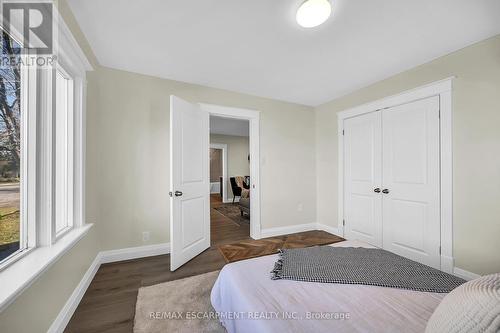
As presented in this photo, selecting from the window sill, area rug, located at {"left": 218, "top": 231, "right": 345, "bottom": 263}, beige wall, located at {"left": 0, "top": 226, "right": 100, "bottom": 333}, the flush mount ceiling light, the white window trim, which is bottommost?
area rug, located at {"left": 218, "top": 231, "right": 345, "bottom": 263}

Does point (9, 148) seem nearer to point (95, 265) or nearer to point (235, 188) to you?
point (95, 265)

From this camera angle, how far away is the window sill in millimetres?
873

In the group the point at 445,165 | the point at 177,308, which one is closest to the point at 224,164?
the point at 177,308

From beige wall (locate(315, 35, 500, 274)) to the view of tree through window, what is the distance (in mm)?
3605

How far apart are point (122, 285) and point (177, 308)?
0.74 metres

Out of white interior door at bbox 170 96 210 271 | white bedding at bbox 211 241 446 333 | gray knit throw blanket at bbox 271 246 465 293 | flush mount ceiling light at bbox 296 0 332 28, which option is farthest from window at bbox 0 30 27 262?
flush mount ceiling light at bbox 296 0 332 28

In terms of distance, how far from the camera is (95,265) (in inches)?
84.0

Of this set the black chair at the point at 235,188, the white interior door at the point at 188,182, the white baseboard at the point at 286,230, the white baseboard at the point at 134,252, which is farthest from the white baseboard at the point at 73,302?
the black chair at the point at 235,188

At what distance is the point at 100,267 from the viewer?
225 cm

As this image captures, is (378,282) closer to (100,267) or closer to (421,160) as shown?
(421,160)

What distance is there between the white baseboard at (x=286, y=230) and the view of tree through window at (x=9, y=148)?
9.00 ft

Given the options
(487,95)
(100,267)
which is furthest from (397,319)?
(100,267)

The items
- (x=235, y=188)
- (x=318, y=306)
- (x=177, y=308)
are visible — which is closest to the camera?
(x=318, y=306)

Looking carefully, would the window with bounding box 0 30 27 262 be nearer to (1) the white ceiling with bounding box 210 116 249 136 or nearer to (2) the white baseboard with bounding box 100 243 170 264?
(2) the white baseboard with bounding box 100 243 170 264
